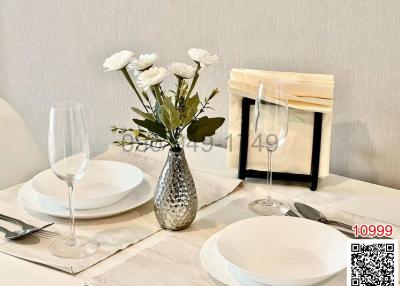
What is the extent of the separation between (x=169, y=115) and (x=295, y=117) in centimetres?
40

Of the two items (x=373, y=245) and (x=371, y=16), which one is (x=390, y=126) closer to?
(x=371, y=16)

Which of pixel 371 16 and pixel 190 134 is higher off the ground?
pixel 371 16

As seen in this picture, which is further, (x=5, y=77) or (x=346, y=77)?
Answer: (x=5, y=77)

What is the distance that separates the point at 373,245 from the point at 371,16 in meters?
0.65

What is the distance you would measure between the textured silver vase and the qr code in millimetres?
312

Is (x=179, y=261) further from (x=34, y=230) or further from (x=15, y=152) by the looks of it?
(x=15, y=152)

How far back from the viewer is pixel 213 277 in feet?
3.08

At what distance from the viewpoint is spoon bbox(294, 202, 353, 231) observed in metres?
1.14

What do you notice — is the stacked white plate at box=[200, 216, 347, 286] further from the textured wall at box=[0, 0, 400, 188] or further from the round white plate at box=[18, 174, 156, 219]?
the textured wall at box=[0, 0, 400, 188]

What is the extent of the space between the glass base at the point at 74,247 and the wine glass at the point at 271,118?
341 mm

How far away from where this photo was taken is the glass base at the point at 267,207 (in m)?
1.22

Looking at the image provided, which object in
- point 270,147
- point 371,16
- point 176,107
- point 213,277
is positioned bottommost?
point 213,277

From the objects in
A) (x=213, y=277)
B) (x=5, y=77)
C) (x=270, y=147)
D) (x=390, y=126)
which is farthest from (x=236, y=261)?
(x=5, y=77)

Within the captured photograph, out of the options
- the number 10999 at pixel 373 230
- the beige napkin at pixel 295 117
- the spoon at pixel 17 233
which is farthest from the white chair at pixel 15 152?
the number 10999 at pixel 373 230
